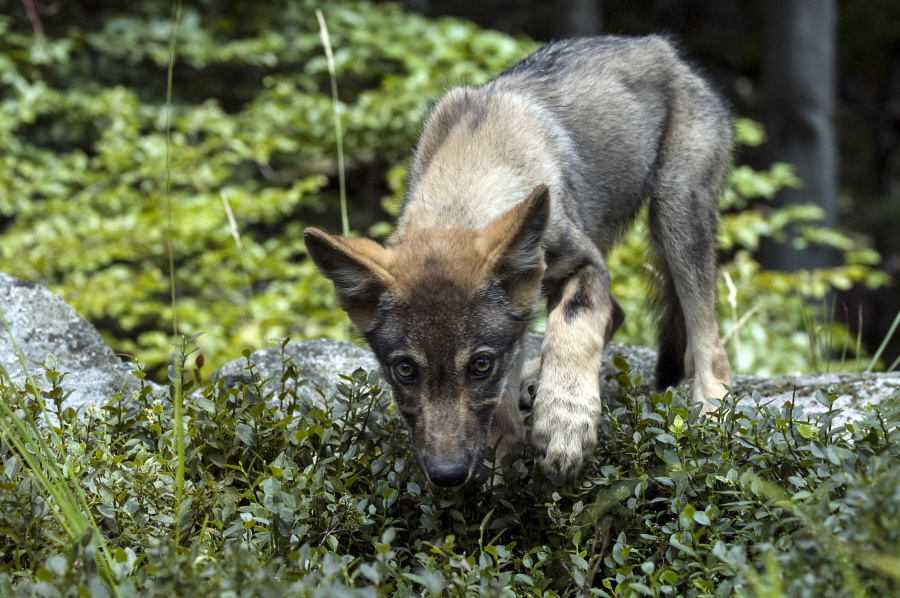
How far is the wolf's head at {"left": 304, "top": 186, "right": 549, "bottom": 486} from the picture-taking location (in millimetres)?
2680

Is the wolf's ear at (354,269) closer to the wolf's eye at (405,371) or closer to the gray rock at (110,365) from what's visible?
the wolf's eye at (405,371)

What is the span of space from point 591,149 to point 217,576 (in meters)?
2.88

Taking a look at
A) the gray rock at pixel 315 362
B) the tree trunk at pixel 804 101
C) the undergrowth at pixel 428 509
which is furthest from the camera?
the tree trunk at pixel 804 101

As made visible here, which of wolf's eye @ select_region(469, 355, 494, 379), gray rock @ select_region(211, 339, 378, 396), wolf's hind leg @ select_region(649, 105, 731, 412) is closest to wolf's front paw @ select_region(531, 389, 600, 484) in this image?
wolf's eye @ select_region(469, 355, 494, 379)

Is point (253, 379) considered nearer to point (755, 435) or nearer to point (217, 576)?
point (217, 576)

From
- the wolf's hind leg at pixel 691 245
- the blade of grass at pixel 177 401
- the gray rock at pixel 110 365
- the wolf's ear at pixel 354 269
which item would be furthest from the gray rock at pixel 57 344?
the wolf's hind leg at pixel 691 245

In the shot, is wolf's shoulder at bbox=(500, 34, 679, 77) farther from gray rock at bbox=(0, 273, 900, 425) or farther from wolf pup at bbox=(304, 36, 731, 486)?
gray rock at bbox=(0, 273, 900, 425)

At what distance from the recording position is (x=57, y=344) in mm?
3559

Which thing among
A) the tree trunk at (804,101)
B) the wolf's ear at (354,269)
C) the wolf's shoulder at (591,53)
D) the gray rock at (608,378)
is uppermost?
the wolf's shoulder at (591,53)

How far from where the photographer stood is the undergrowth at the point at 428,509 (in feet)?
6.09

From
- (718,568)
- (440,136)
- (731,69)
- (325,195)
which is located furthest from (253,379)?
(731,69)

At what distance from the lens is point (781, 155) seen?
10539 millimetres

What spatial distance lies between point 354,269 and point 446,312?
386 millimetres

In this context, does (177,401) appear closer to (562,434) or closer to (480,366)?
(480,366)
